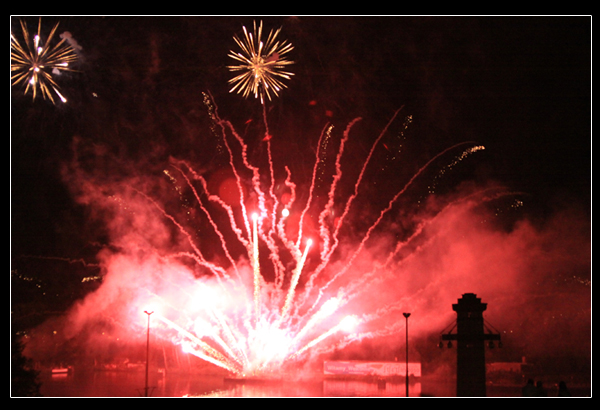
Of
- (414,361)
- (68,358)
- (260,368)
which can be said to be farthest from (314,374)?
(68,358)

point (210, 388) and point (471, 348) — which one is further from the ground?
point (471, 348)

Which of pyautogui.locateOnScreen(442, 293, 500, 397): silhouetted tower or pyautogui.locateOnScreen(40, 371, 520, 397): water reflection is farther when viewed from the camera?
pyautogui.locateOnScreen(40, 371, 520, 397): water reflection

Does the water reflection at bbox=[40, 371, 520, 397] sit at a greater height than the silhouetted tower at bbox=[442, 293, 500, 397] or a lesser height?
lesser

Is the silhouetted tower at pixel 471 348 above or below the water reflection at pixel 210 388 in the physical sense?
above

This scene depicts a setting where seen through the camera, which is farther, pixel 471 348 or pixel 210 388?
pixel 210 388

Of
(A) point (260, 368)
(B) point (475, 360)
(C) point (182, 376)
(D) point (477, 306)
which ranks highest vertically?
(D) point (477, 306)

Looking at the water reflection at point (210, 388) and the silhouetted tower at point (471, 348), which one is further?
the water reflection at point (210, 388)
